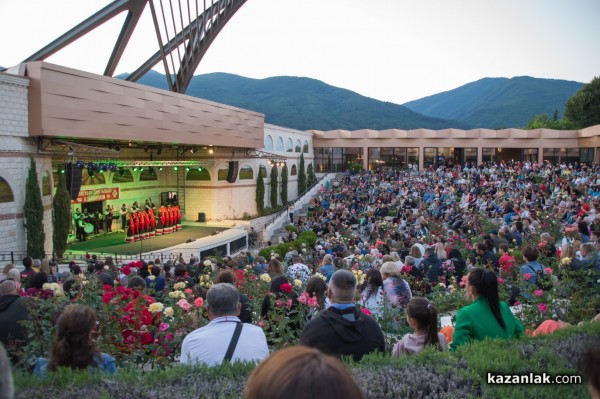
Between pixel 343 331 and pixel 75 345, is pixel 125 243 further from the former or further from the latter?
pixel 343 331

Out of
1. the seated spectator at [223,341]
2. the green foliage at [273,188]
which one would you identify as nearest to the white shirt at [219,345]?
the seated spectator at [223,341]

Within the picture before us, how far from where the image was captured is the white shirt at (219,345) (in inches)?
142

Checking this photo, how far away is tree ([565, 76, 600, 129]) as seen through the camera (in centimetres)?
6322

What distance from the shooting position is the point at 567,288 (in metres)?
6.45

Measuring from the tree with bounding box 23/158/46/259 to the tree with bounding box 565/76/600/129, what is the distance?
66.0 metres

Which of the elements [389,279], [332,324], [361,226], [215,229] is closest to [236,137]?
[215,229]

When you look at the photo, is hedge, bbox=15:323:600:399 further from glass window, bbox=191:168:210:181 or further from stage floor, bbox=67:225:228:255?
glass window, bbox=191:168:210:181

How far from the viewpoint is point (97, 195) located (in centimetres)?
2631

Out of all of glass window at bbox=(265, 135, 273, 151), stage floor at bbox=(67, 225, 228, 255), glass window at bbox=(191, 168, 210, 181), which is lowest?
Result: stage floor at bbox=(67, 225, 228, 255)

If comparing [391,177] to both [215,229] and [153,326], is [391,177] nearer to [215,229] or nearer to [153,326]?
[215,229]

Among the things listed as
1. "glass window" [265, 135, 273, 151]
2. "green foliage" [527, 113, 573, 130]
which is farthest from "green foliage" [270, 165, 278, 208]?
"green foliage" [527, 113, 573, 130]

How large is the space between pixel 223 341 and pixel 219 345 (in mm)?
40

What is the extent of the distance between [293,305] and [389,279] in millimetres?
1686

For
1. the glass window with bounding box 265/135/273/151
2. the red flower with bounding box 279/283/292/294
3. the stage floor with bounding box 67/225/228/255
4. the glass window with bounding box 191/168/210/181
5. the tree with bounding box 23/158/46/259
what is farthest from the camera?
the glass window with bounding box 265/135/273/151
